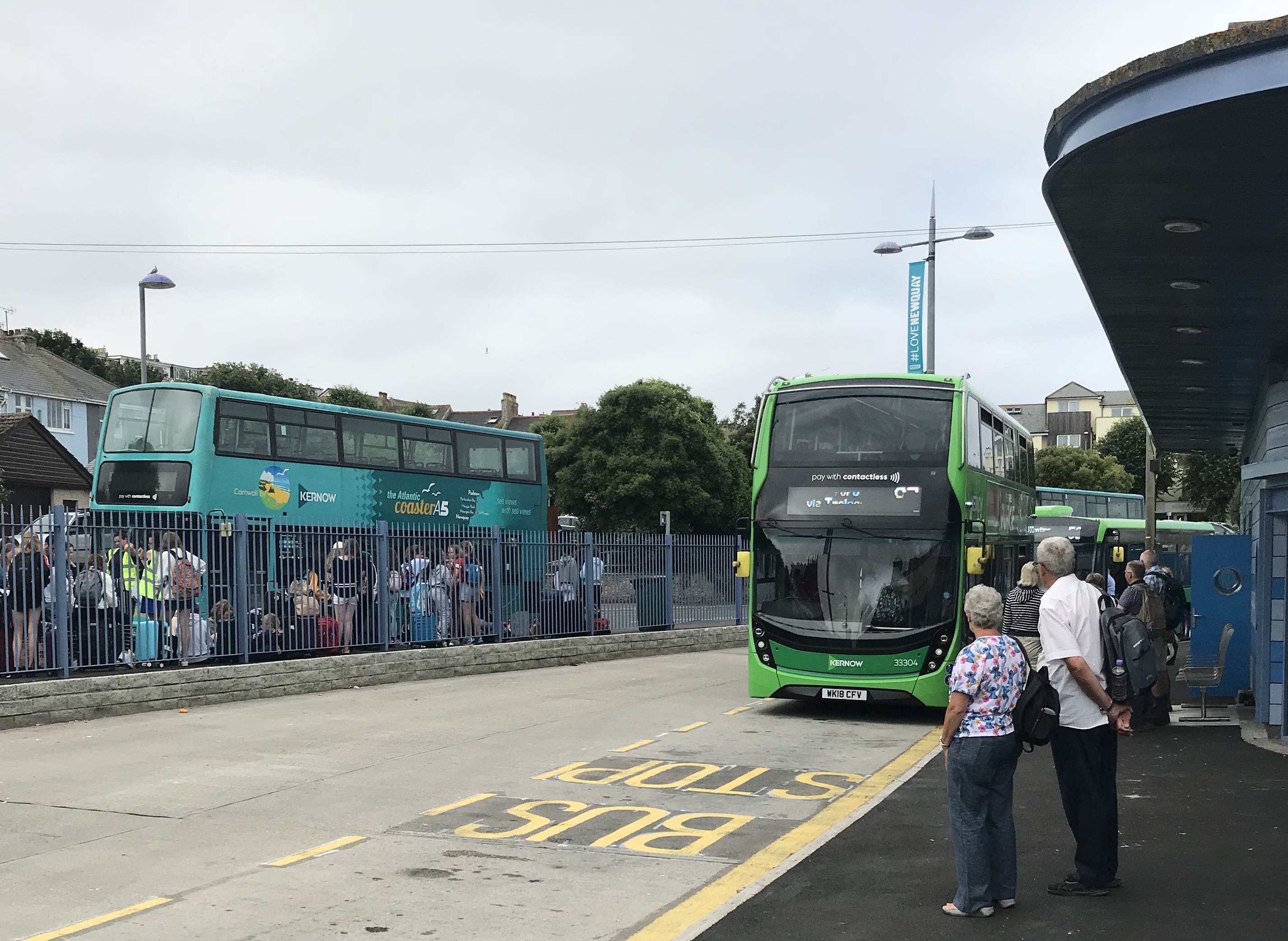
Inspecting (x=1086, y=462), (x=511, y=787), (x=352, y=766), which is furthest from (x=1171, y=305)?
(x=1086, y=462)

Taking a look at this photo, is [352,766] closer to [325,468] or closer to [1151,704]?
[1151,704]

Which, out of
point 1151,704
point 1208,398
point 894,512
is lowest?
point 1151,704

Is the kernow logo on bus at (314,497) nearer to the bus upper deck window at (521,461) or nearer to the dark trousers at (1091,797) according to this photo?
the bus upper deck window at (521,461)

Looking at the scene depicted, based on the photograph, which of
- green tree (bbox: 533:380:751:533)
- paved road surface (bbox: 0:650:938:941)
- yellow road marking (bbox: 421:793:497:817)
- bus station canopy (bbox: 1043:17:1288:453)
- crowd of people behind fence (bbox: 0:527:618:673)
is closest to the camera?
bus station canopy (bbox: 1043:17:1288:453)

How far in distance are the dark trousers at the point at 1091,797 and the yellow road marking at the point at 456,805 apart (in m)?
4.00

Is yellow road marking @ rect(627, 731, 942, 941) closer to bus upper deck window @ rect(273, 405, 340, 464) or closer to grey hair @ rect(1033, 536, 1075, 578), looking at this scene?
grey hair @ rect(1033, 536, 1075, 578)

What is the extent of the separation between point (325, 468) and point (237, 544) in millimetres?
6655

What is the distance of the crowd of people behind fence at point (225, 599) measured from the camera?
13109mm

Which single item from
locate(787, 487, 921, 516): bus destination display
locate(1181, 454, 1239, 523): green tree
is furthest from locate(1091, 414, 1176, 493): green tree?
locate(787, 487, 921, 516): bus destination display

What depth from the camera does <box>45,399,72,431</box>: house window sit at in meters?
55.8


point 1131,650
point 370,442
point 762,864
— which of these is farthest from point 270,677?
point 1131,650

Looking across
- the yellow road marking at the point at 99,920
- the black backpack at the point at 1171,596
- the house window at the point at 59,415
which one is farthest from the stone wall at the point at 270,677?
the house window at the point at 59,415

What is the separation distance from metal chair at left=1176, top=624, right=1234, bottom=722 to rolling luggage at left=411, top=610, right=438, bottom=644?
10.0 meters

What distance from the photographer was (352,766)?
1046cm
